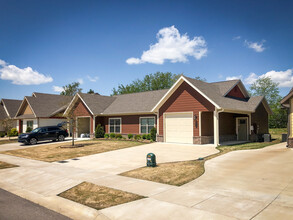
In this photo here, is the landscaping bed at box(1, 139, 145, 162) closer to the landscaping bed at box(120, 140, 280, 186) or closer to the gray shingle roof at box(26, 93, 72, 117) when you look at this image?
the landscaping bed at box(120, 140, 280, 186)

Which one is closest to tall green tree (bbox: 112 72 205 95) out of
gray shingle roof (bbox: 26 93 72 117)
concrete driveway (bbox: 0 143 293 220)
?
gray shingle roof (bbox: 26 93 72 117)

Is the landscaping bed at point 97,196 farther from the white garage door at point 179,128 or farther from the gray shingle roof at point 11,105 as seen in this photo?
the gray shingle roof at point 11,105

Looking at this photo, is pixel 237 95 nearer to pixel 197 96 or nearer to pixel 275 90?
pixel 197 96

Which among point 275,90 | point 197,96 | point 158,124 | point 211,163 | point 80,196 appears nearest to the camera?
point 80,196

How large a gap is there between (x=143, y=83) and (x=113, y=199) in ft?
209

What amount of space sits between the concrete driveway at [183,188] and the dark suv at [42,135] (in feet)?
40.2

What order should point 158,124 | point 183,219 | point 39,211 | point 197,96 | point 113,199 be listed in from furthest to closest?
point 158,124 → point 197,96 → point 113,199 → point 39,211 → point 183,219

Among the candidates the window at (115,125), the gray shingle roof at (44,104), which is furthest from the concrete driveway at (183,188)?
the gray shingle roof at (44,104)

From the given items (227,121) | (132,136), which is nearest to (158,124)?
(132,136)

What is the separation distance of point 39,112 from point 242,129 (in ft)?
92.1

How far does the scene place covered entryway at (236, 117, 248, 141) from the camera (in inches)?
973

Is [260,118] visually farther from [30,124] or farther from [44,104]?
[30,124]

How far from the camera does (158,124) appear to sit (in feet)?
76.9

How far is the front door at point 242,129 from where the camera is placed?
24.8 m
